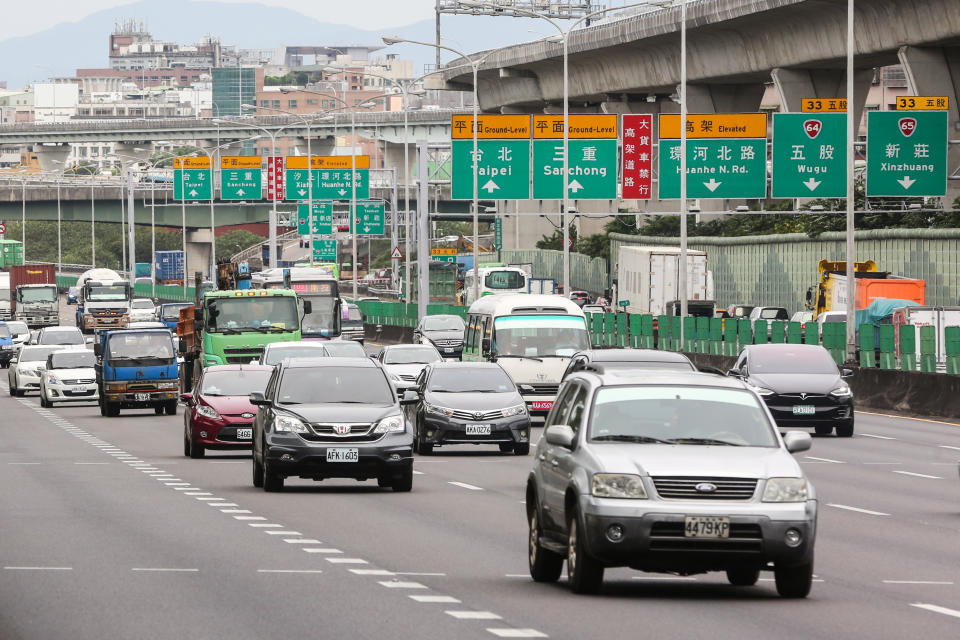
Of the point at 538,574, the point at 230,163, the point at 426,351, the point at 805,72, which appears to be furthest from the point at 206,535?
the point at 230,163

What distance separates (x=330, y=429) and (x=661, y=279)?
45.5 meters

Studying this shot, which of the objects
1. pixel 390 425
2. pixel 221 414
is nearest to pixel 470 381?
pixel 221 414

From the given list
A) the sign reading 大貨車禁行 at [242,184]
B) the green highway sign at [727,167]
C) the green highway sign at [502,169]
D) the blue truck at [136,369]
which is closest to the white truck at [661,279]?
the green highway sign at [502,169]

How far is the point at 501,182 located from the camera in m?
64.1

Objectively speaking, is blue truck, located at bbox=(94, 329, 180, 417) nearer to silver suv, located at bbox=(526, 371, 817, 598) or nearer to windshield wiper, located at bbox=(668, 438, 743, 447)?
silver suv, located at bbox=(526, 371, 817, 598)

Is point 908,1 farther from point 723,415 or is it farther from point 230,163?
point 230,163

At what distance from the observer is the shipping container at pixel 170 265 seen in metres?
145

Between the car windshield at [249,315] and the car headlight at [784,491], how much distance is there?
112 ft

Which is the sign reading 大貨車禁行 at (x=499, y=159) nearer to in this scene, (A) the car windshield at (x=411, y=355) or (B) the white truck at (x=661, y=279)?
(B) the white truck at (x=661, y=279)

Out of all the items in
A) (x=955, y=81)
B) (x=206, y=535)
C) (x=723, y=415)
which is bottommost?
(x=206, y=535)

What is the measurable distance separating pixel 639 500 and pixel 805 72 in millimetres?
56780

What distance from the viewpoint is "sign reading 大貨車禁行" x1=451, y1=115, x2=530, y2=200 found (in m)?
64.0

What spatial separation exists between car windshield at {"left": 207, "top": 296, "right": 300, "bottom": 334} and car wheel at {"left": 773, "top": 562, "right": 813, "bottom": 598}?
33604mm

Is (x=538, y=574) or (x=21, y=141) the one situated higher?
(x=21, y=141)
